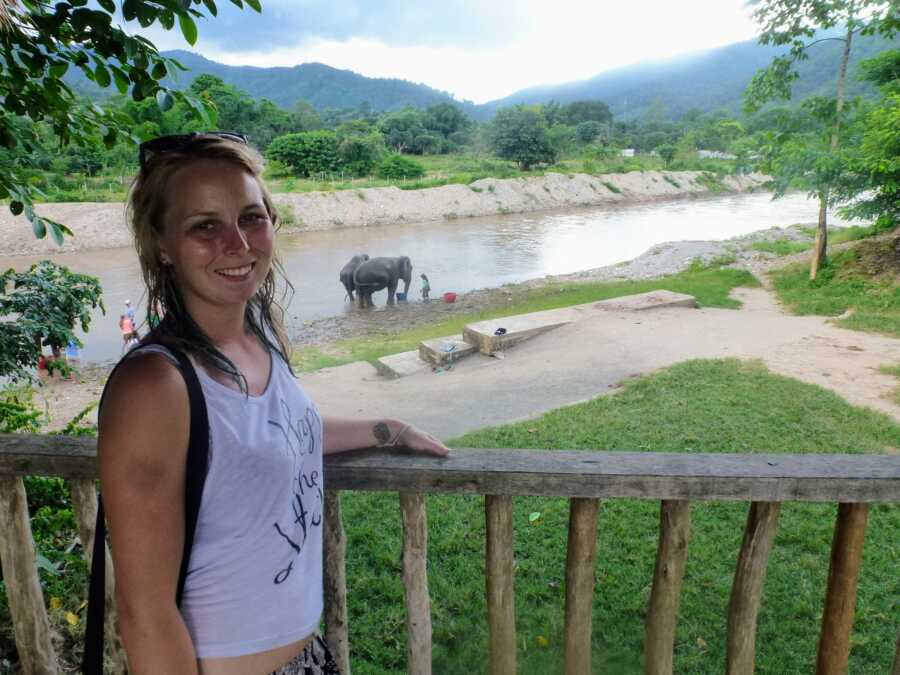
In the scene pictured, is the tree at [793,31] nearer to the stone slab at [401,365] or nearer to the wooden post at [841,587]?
the stone slab at [401,365]

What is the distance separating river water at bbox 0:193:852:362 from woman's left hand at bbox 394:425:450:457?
30.2 ft

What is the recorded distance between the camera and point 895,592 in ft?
8.28

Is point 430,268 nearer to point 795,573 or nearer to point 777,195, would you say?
point 777,195

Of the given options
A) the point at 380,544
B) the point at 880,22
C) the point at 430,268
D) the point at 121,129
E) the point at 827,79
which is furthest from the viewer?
the point at 430,268

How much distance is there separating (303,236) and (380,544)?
753 inches

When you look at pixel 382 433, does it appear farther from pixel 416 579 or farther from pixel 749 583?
pixel 749 583

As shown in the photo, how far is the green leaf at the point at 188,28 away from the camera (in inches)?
50.4

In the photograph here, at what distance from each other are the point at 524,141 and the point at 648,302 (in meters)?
27.2

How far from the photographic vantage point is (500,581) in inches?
47.8

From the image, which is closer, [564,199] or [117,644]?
[117,644]

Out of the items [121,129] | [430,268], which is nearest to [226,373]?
[121,129]

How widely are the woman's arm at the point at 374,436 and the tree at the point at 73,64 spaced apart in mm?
821

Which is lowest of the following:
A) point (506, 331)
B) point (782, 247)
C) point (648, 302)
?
point (506, 331)

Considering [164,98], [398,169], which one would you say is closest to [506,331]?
[164,98]
